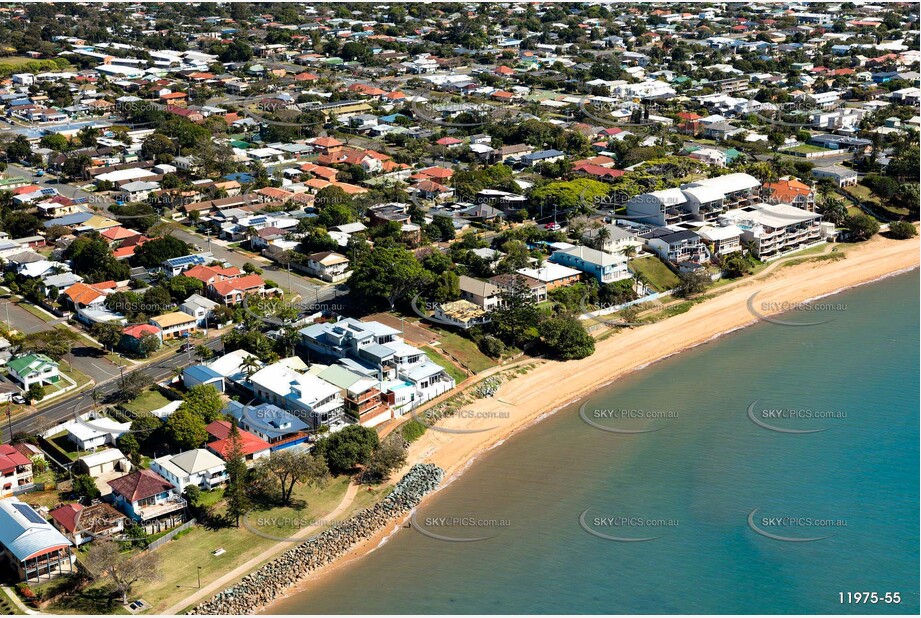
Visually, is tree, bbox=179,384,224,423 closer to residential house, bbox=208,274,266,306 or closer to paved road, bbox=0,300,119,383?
paved road, bbox=0,300,119,383

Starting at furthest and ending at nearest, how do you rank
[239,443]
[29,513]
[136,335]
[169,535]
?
[136,335]
[239,443]
[169,535]
[29,513]

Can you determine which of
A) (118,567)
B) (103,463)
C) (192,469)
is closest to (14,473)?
(103,463)

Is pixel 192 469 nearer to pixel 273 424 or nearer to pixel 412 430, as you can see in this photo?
pixel 273 424

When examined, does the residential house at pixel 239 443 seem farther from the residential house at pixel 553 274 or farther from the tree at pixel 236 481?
the residential house at pixel 553 274

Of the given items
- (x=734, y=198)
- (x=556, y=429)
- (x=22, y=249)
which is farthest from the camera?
(x=734, y=198)

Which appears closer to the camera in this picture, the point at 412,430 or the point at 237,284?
the point at 412,430

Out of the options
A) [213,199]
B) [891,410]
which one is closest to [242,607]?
[891,410]

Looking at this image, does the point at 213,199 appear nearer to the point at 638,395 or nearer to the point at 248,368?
the point at 248,368

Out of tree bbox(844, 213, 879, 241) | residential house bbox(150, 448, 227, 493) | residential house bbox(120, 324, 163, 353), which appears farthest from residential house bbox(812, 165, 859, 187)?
residential house bbox(150, 448, 227, 493)
